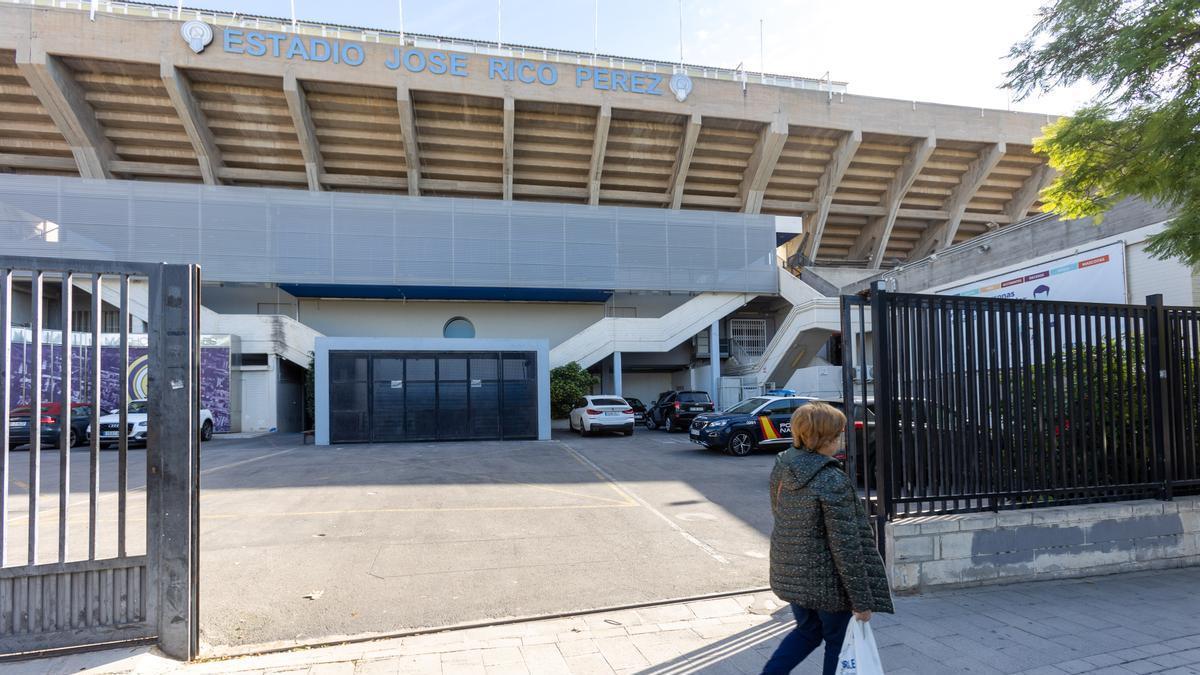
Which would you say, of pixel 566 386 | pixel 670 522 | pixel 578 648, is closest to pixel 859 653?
pixel 578 648

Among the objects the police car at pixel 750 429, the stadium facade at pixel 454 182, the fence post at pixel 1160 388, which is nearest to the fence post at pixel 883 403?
the fence post at pixel 1160 388

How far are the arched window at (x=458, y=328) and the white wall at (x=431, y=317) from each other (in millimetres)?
224

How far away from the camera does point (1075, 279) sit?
14234 millimetres

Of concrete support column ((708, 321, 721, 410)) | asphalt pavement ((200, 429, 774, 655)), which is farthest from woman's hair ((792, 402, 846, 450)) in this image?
concrete support column ((708, 321, 721, 410))

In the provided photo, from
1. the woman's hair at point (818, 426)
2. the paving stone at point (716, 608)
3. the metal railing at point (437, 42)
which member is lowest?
the paving stone at point (716, 608)

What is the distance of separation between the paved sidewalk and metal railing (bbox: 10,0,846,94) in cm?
2940

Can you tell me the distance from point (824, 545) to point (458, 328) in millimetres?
31559

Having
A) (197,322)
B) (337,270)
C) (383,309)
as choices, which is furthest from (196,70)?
(197,322)

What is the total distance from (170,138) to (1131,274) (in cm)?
3667

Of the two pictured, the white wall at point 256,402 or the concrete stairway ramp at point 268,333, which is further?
the white wall at point 256,402

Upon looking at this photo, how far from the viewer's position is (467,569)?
567cm

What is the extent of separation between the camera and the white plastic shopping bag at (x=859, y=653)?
8.49ft

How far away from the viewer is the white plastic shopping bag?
259cm

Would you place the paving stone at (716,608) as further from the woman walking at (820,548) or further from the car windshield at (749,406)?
the car windshield at (749,406)
